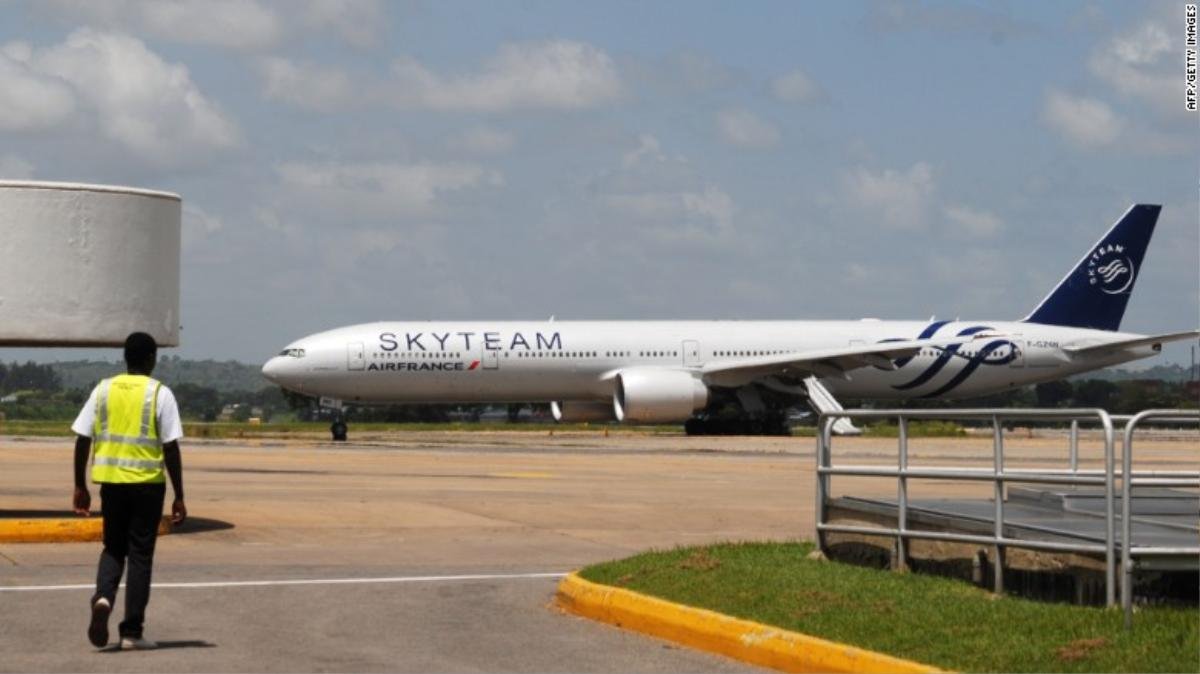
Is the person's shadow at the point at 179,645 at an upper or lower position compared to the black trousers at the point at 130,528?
lower

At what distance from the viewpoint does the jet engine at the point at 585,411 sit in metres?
51.4

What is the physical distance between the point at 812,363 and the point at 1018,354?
24.0 ft

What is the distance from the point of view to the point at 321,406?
4678cm

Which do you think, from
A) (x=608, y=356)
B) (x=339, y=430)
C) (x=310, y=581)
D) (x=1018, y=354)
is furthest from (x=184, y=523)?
(x=1018, y=354)

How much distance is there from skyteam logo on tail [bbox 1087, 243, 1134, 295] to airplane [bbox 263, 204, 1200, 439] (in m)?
0.04

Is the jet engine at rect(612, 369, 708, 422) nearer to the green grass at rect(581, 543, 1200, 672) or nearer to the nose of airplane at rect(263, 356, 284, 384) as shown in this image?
the nose of airplane at rect(263, 356, 284, 384)

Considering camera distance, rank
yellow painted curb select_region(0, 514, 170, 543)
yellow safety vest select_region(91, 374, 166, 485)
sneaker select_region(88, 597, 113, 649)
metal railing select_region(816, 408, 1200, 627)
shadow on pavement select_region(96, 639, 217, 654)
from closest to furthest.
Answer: metal railing select_region(816, 408, 1200, 627) → sneaker select_region(88, 597, 113, 649) → shadow on pavement select_region(96, 639, 217, 654) → yellow safety vest select_region(91, 374, 166, 485) → yellow painted curb select_region(0, 514, 170, 543)

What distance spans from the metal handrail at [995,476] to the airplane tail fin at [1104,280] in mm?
41466

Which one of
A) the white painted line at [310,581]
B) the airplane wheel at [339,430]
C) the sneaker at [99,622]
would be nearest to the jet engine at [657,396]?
the airplane wheel at [339,430]

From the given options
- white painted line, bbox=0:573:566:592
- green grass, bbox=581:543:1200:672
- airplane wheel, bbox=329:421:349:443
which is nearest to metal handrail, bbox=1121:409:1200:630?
green grass, bbox=581:543:1200:672

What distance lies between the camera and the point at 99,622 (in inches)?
392

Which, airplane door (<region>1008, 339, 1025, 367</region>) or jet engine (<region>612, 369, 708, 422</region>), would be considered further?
airplane door (<region>1008, 339, 1025, 367</region>)

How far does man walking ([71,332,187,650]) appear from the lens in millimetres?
10188

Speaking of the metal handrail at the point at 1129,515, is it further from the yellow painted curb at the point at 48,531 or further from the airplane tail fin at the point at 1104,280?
the airplane tail fin at the point at 1104,280
